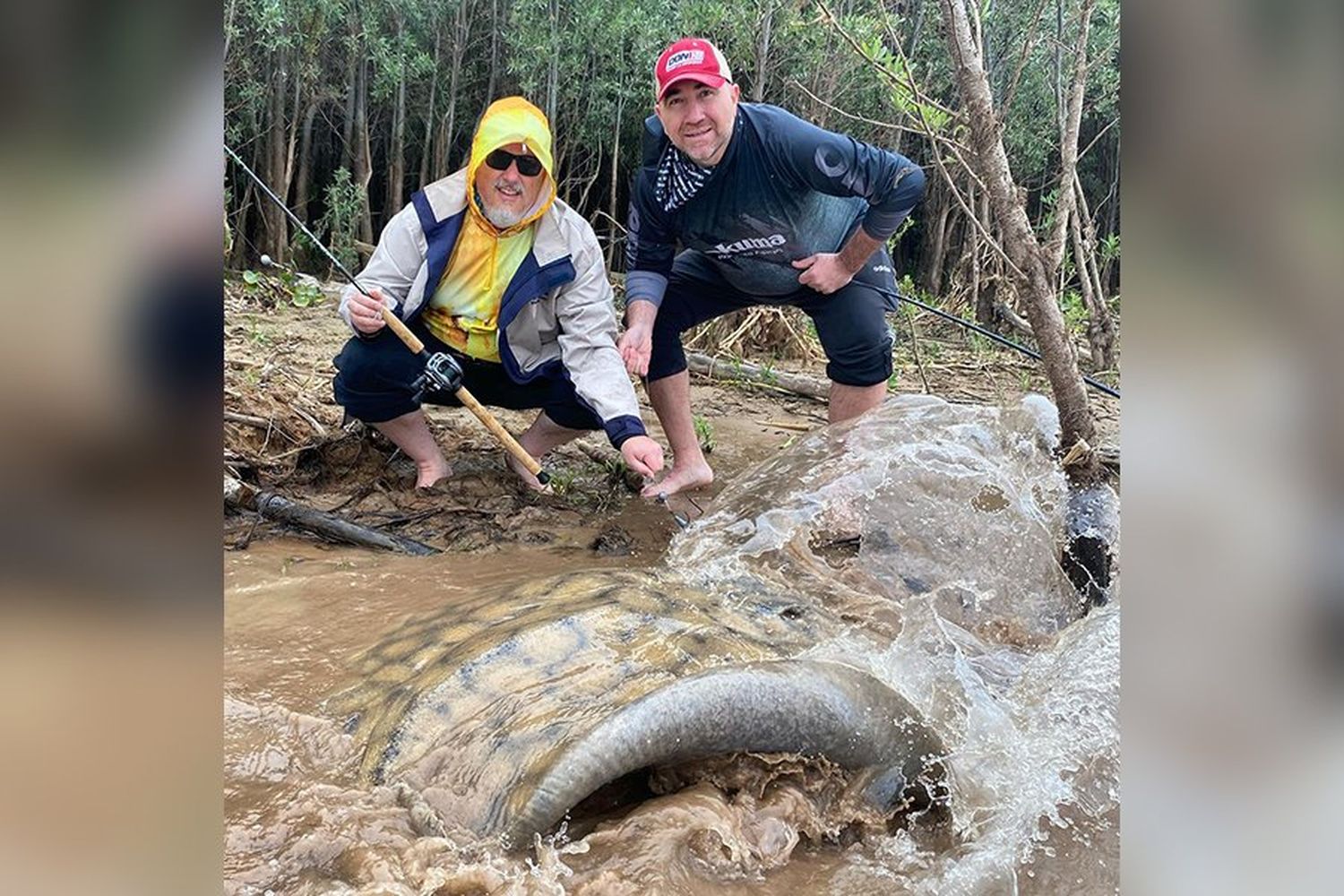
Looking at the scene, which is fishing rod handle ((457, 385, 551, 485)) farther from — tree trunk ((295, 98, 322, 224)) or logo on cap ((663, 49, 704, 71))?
tree trunk ((295, 98, 322, 224))

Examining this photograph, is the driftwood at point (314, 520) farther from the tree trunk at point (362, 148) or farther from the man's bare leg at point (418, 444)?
the tree trunk at point (362, 148)

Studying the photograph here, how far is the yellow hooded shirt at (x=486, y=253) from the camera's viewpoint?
3.17 meters

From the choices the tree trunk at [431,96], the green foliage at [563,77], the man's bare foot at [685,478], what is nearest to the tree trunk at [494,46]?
the green foliage at [563,77]

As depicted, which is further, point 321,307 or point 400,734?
point 321,307

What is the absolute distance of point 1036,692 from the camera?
1919 millimetres

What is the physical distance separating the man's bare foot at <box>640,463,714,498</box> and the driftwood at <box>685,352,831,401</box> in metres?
1.72

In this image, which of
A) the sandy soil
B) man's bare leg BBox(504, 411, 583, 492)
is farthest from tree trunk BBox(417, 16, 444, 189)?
man's bare leg BBox(504, 411, 583, 492)

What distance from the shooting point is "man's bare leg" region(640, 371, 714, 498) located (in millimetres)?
3768

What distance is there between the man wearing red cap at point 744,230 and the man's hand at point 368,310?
2.84ft

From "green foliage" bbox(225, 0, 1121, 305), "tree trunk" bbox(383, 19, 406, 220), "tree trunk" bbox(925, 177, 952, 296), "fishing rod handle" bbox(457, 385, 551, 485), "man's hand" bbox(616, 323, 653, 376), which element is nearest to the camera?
"fishing rod handle" bbox(457, 385, 551, 485)
